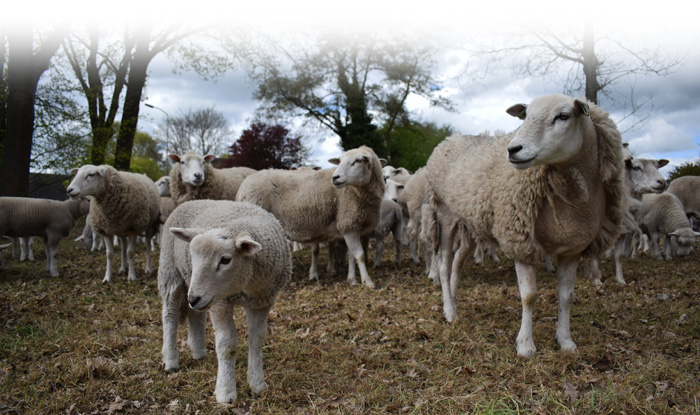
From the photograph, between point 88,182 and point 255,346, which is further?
point 88,182

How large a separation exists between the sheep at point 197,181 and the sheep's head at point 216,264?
5.96m

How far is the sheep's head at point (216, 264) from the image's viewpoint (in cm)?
291

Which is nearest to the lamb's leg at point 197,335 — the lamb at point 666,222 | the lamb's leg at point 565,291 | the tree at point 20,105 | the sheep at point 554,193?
the sheep at point 554,193

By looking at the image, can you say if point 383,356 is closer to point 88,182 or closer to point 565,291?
point 565,291

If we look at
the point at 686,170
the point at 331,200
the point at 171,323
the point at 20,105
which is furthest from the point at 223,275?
the point at 686,170

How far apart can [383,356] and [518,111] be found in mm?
2555

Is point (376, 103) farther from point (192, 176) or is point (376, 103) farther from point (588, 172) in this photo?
point (588, 172)

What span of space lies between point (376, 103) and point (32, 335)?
85.0 feet

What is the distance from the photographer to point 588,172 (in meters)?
3.73

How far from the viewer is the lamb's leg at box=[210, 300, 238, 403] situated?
3.31 m

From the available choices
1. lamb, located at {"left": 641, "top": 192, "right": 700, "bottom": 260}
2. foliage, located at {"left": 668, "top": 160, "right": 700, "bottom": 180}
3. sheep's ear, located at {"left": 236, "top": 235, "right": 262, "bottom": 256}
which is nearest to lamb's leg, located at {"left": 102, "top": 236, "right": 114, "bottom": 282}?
sheep's ear, located at {"left": 236, "top": 235, "right": 262, "bottom": 256}

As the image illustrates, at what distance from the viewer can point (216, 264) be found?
2941 millimetres

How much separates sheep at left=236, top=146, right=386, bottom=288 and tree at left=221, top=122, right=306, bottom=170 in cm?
2167

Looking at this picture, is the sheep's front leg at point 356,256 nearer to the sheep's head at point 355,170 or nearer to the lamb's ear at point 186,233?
the sheep's head at point 355,170
